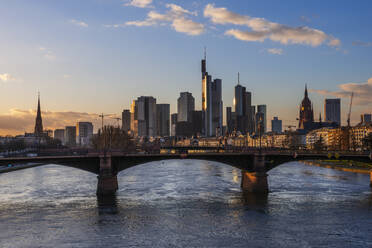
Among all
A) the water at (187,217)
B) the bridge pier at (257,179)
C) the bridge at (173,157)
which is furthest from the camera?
the bridge pier at (257,179)

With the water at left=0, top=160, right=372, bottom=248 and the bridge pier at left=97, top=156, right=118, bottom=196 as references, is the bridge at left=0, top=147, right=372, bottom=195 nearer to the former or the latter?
the bridge pier at left=97, top=156, right=118, bottom=196

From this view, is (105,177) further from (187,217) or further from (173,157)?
(187,217)

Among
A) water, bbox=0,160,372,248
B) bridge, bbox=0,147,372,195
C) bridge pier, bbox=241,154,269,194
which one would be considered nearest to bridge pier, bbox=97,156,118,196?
bridge, bbox=0,147,372,195

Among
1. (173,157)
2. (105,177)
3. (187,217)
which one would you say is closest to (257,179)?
(173,157)

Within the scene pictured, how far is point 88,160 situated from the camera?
80.1 metres

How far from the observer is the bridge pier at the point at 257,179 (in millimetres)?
83438

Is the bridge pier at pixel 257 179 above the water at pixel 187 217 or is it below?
above

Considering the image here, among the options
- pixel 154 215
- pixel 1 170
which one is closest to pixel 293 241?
pixel 154 215

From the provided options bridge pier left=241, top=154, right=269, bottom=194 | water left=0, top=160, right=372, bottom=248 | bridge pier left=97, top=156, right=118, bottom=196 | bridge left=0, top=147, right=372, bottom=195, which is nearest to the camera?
water left=0, top=160, right=372, bottom=248

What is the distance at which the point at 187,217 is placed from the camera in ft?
196

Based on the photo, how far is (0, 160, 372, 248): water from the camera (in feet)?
157

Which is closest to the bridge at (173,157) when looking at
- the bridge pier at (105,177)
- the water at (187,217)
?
the bridge pier at (105,177)

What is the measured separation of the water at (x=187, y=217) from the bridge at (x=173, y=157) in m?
3.11

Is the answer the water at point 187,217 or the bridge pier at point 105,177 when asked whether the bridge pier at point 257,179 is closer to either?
the water at point 187,217
